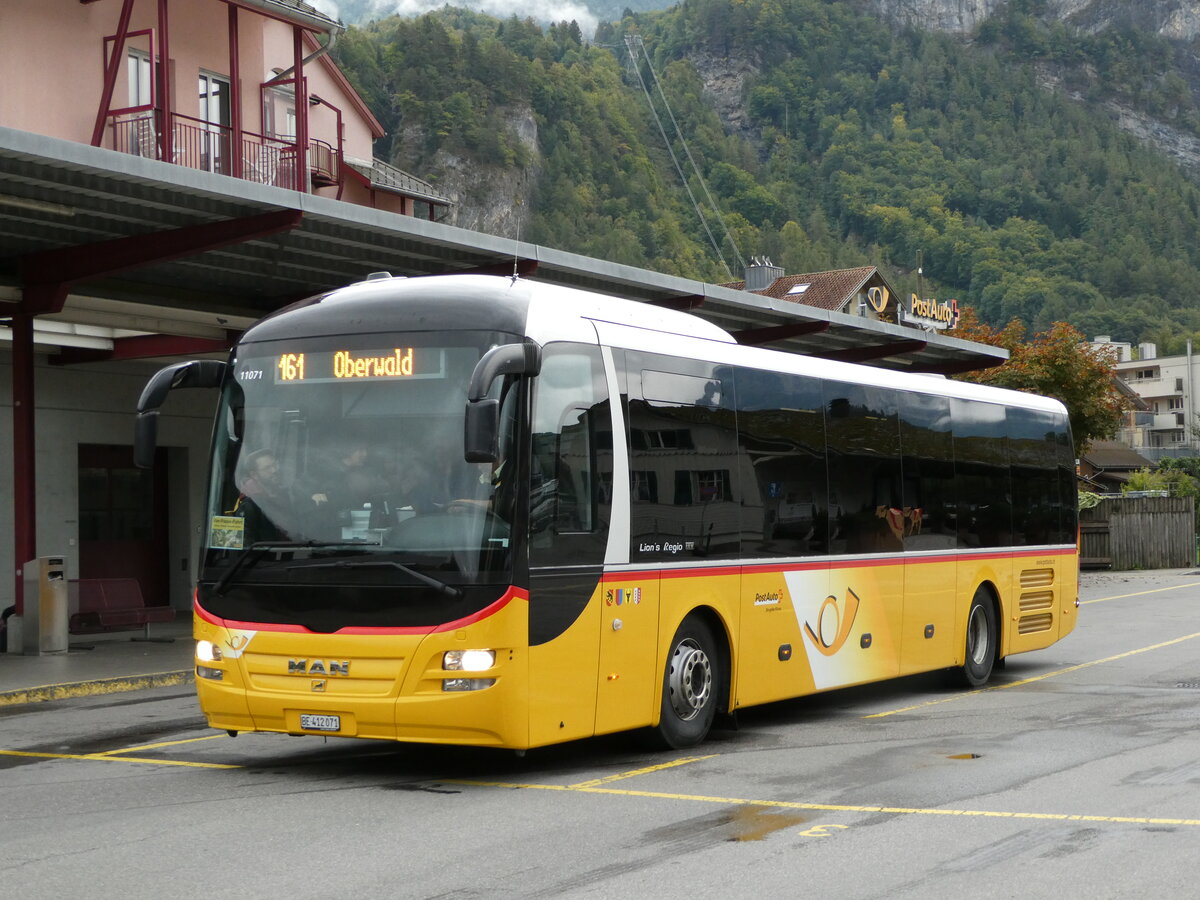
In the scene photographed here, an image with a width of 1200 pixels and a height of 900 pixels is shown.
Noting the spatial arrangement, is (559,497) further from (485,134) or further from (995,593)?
(485,134)

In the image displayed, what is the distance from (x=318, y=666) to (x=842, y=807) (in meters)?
3.16

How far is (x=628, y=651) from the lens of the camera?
9.73 m

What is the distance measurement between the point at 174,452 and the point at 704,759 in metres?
18.1

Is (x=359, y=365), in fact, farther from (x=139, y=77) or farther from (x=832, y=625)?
(x=139, y=77)

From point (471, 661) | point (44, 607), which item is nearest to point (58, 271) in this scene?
point (44, 607)

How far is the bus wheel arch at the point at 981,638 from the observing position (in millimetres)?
14945

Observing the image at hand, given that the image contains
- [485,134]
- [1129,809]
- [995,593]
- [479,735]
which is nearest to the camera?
[1129,809]

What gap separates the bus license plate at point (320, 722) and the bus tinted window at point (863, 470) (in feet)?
16.6

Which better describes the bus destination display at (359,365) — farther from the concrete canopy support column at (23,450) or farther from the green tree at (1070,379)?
the green tree at (1070,379)

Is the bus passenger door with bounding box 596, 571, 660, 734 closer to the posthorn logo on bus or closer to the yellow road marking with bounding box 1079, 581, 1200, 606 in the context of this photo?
the posthorn logo on bus

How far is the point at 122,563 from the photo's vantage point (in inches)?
993

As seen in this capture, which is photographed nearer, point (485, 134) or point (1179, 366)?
point (485, 134)

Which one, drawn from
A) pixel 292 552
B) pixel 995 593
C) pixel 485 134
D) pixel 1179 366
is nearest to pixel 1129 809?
pixel 292 552

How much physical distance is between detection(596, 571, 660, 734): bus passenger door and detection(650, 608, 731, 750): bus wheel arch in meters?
0.23
